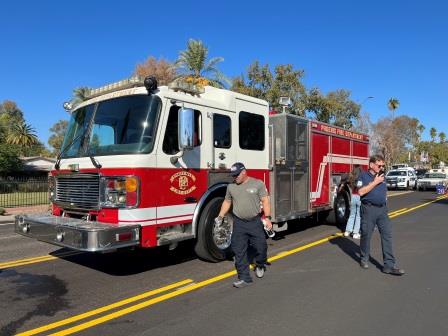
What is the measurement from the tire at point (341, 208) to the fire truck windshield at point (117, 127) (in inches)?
271

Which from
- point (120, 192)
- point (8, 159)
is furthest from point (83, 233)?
point (8, 159)

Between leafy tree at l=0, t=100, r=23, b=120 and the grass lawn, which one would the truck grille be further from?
leafy tree at l=0, t=100, r=23, b=120

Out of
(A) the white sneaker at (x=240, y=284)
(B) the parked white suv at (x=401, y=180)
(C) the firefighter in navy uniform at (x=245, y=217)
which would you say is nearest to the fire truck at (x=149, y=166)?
(C) the firefighter in navy uniform at (x=245, y=217)

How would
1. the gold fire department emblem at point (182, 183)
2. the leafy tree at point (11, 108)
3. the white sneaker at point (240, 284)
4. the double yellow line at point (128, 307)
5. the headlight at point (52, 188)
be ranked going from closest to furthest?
the double yellow line at point (128, 307) → the white sneaker at point (240, 284) → the gold fire department emblem at point (182, 183) → the headlight at point (52, 188) → the leafy tree at point (11, 108)

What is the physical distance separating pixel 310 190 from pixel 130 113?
5058 millimetres

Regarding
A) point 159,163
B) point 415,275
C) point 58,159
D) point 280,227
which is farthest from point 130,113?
point 415,275

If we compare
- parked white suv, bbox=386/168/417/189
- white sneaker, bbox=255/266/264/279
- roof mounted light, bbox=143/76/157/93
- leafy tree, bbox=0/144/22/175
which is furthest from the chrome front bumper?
leafy tree, bbox=0/144/22/175

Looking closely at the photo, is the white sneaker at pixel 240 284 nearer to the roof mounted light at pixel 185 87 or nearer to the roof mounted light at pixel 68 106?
the roof mounted light at pixel 185 87

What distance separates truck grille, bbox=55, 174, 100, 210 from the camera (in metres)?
6.30

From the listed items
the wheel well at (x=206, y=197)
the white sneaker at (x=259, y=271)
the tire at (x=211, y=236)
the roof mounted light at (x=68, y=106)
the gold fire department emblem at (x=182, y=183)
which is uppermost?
the roof mounted light at (x=68, y=106)

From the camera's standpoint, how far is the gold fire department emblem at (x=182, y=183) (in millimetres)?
6633

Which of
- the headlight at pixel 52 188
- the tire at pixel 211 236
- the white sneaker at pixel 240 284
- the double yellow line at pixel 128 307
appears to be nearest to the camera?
the double yellow line at pixel 128 307

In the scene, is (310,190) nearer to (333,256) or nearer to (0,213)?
(333,256)

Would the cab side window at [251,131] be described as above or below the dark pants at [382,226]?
above
